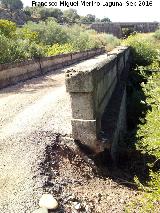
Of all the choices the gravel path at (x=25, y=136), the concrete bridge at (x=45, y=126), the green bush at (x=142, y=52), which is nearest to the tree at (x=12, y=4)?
the green bush at (x=142, y=52)

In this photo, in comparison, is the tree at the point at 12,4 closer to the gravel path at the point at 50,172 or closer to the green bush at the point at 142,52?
the green bush at the point at 142,52

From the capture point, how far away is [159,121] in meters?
5.34

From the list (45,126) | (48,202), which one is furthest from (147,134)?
(45,126)

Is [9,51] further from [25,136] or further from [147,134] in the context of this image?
[147,134]

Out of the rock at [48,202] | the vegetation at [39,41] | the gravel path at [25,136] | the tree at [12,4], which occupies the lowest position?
the rock at [48,202]

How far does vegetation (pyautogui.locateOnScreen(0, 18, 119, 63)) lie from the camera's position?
17.4 meters

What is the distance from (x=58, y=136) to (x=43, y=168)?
3.93 feet

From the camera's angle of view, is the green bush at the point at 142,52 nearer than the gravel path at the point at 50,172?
No

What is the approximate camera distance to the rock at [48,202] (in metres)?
4.57

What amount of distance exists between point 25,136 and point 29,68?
9501mm

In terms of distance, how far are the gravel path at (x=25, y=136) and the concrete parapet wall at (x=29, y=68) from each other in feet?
5.23

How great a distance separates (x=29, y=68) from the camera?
15883 mm

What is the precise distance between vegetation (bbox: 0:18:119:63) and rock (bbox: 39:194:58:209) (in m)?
12.4

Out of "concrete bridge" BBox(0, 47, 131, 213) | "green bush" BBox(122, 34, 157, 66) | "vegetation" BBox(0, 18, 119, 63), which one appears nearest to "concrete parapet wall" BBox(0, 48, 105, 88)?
"vegetation" BBox(0, 18, 119, 63)
